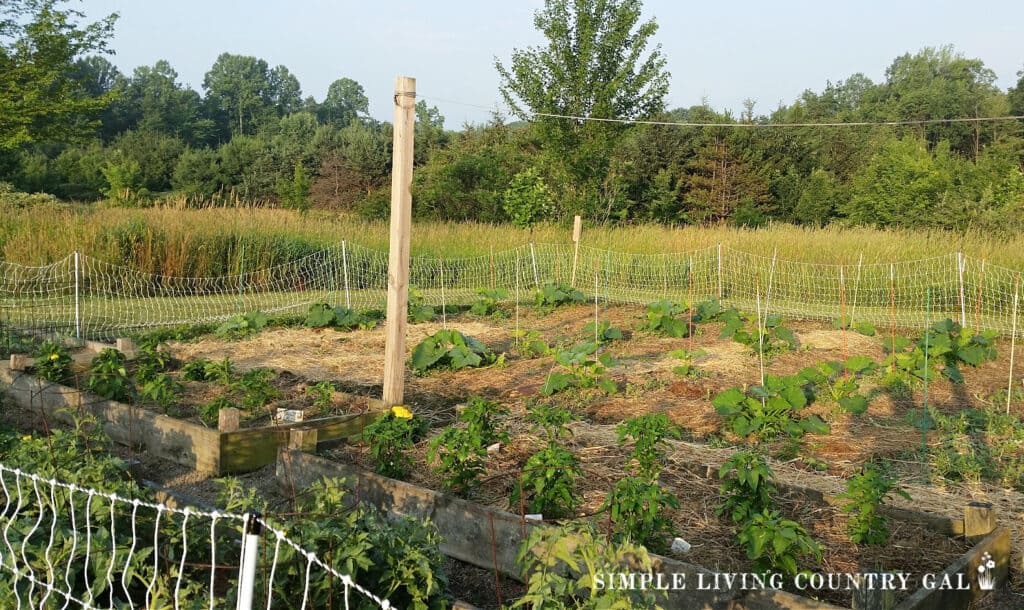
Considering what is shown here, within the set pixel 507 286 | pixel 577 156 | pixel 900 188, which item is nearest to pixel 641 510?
pixel 507 286

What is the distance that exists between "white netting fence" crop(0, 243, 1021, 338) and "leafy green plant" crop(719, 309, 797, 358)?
193 cm

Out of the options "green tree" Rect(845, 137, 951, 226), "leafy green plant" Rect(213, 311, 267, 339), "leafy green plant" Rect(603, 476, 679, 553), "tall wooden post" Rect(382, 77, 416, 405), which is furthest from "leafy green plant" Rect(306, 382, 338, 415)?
"green tree" Rect(845, 137, 951, 226)

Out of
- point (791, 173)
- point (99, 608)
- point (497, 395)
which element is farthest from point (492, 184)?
point (99, 608)

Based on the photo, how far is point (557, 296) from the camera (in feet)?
36.4

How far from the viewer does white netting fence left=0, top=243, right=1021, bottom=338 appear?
432 inches

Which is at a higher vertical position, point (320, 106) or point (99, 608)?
point (320, 106)

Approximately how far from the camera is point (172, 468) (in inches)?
→ 193

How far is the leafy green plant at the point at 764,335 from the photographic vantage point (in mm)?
7816

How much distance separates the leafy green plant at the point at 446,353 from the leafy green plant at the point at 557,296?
367cm

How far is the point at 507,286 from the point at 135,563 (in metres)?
12.3

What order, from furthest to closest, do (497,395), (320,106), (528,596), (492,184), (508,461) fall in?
1. (320,106)
2. (492,184)
3. (497,395)
4. (508,461)
5. (528,596)

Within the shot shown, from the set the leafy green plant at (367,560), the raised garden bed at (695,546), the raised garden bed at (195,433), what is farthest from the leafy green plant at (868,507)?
the raised garden bed at (195,433)

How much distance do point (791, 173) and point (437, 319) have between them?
21.2 meters

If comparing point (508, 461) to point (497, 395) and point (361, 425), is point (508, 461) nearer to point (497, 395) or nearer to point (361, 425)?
point (361, 425)
